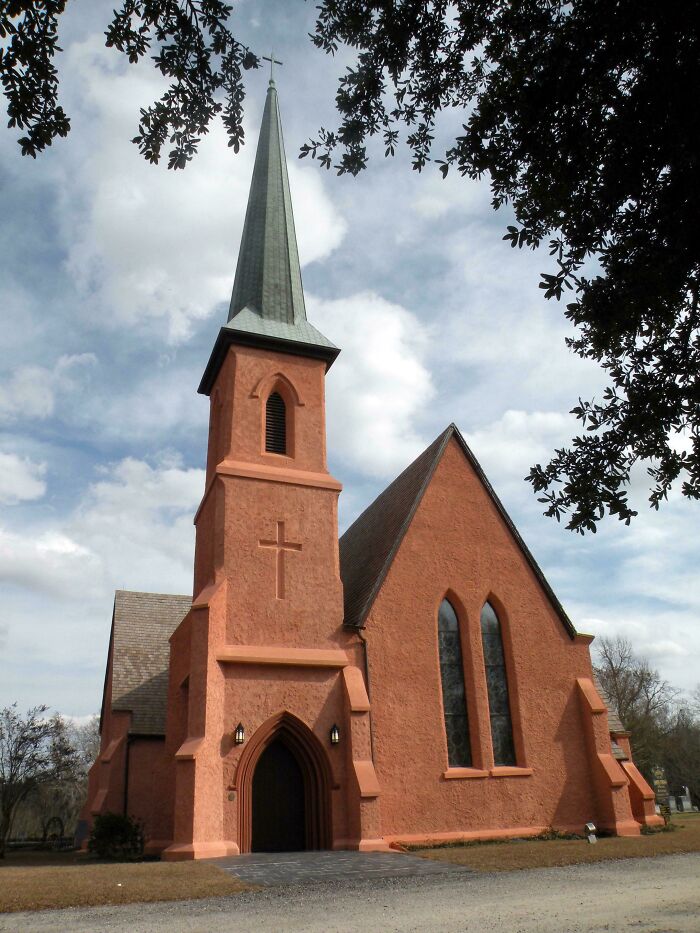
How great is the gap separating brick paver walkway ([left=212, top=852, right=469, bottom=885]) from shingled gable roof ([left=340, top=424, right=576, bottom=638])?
17.5 feet

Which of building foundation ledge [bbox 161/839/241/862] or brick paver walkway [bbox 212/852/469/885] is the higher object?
building foundation ledge [bbox 161/839/241/862]

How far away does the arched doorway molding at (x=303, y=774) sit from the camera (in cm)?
1557

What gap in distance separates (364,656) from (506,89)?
1393 cm

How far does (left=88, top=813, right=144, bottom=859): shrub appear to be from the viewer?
17859 mm

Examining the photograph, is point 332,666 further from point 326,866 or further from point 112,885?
point 112,885

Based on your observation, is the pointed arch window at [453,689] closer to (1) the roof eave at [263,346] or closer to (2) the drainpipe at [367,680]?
(2) the drainpipe at [367,680]

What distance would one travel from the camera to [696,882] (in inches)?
386

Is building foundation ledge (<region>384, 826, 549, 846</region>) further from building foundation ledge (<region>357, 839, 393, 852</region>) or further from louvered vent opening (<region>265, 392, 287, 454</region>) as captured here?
louvered vent opening (<region>265, 392, 287, 454</region>)

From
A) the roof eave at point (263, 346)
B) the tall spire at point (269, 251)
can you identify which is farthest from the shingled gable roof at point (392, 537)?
the tall spire at point (269, 251)

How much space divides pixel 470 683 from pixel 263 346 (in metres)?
10.9

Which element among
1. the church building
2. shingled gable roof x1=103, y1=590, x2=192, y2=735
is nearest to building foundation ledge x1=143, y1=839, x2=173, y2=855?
the church building

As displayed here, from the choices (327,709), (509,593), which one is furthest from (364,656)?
(509,593)

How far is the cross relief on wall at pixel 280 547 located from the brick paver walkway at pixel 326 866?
19.2 ft

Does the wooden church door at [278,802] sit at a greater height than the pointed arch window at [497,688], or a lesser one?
lesser
